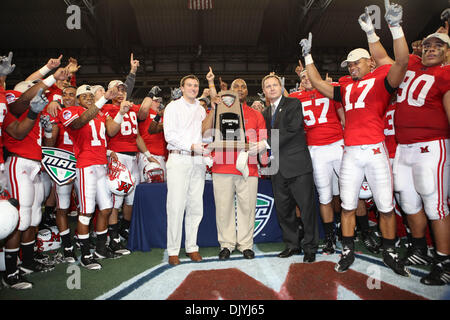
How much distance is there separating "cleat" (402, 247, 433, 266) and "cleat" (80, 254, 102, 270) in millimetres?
3362

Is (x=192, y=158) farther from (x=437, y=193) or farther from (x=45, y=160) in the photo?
(x=437, y=193)

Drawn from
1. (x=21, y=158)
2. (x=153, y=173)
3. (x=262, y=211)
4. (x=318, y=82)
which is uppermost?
(x=318, y=82)

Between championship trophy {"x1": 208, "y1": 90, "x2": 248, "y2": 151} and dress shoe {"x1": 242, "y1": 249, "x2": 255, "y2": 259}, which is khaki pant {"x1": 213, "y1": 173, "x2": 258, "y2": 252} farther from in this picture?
championship trophy {"x1": 208, "y1": 90, "x2": 248, "y2": 151}

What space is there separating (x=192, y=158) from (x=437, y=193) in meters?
2.53

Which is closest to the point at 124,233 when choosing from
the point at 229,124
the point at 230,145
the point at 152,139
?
the point at 152,139

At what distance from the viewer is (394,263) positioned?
2.63 m

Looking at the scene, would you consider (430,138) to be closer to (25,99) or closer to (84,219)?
(84,219)

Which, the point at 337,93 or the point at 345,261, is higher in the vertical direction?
the point at 337,93

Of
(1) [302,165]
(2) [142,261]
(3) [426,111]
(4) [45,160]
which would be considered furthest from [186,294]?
(3) [426,111]

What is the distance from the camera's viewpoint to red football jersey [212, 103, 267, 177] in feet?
10.5

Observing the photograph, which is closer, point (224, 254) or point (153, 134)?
point (224, 254)

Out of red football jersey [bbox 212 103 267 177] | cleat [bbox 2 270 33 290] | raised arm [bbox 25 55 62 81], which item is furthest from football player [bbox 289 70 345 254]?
cleat [bbox 2 270 33 290]

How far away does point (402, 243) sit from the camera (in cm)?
364

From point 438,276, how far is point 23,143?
13.9 feet
